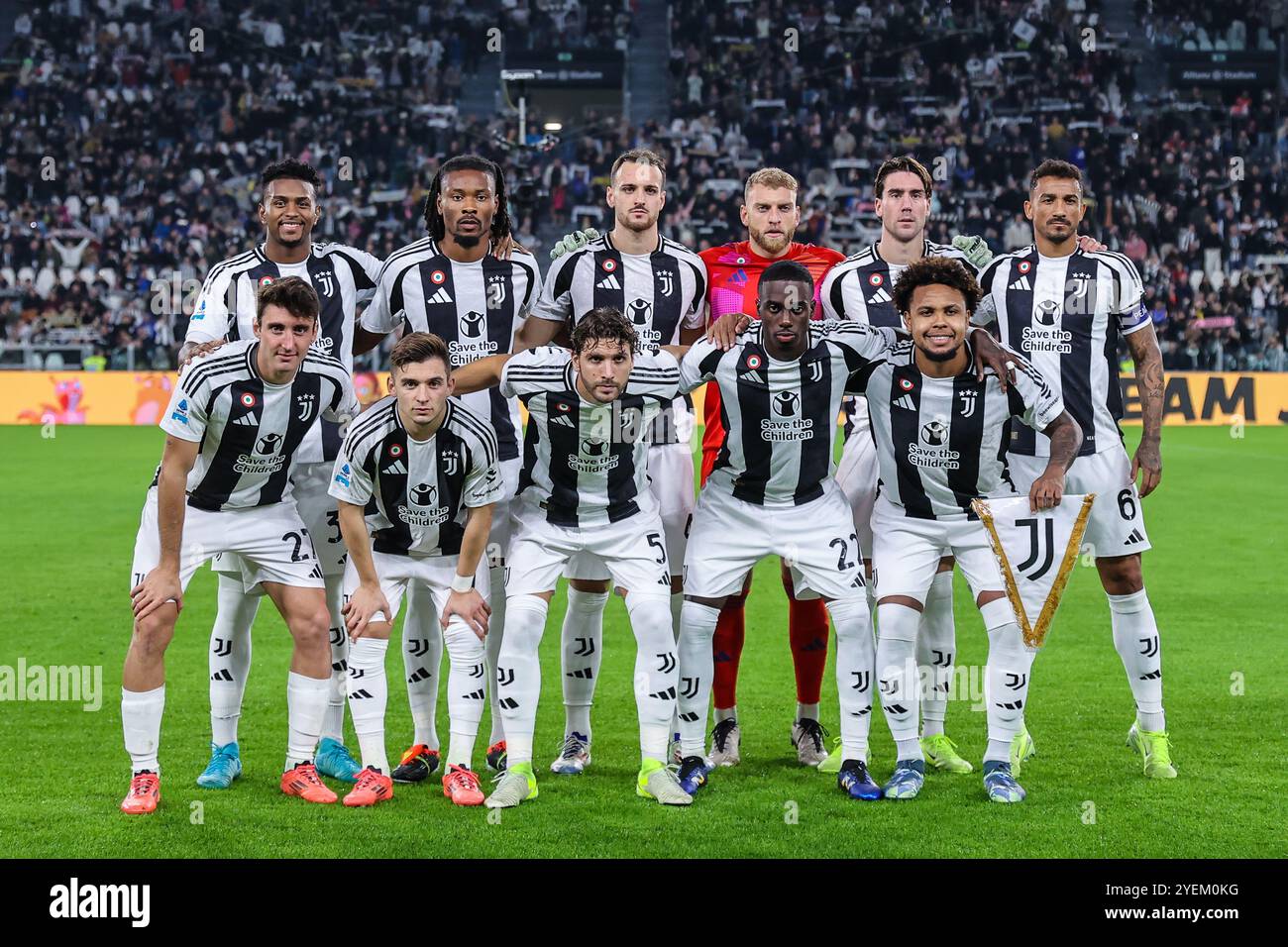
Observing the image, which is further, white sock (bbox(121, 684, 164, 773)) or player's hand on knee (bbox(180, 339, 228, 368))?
player's hand on knee (bbox(180, 339, 228, 368))

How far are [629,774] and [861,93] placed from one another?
2743 cm

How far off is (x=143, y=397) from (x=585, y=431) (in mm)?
18608

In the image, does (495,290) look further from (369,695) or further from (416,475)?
(369,695)

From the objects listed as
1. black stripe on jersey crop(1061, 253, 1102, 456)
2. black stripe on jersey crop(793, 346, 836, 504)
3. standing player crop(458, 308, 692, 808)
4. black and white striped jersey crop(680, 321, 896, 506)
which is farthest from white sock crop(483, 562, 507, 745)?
black stripe on jersey crop(1061, 253, 1102, 456)

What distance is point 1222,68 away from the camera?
105ft

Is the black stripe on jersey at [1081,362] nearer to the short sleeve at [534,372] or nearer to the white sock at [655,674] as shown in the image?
the white sock at [655,674]

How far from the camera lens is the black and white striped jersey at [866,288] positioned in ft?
19.5

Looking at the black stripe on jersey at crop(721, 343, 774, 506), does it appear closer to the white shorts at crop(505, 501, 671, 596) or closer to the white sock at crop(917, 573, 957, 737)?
the white shorts at crop(505, 501, 671, 596)

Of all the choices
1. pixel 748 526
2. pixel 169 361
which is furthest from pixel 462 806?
pixel 169 361

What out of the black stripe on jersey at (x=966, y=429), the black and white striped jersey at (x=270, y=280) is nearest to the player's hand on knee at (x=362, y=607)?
the black and white striped jersey at (x=270, y=280)

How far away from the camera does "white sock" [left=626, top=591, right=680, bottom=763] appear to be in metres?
5.34

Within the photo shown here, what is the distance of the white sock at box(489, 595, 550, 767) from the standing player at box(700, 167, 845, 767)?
0.93 m

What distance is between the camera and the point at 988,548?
5.50 metres

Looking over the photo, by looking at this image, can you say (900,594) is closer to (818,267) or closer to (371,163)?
(818,267)
